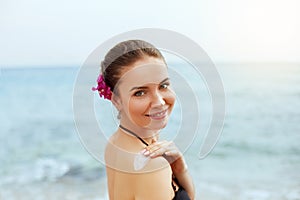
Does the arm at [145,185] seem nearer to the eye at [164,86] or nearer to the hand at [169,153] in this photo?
the hand at [169,153]

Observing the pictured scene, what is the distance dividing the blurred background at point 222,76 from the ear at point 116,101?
94.1 inches

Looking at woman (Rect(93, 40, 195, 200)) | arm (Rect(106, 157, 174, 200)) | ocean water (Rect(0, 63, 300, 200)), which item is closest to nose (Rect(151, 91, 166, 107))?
woman (Rect(93, 40, 195, 200))

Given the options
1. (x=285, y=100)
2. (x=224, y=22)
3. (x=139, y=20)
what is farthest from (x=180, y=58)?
(x=285, y=100)

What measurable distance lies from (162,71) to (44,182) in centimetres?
301

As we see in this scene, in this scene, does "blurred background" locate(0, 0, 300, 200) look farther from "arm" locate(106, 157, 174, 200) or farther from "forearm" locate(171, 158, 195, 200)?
"arm" locate(106, 157, 174, 200)

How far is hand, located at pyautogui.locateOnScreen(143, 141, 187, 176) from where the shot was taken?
2.88ft

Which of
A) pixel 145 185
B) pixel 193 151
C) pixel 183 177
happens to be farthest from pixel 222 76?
pixel 145 185

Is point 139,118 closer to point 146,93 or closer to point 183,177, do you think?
point 146,93

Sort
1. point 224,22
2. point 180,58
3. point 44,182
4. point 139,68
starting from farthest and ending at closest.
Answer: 1. point 224,22
2. point 44,182
3. point 180,58
4. point 139,68

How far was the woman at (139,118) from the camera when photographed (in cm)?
86

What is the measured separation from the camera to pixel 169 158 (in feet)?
3.00

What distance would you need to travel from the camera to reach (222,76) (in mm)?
3648

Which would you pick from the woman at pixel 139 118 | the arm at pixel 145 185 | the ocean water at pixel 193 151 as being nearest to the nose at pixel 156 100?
the woman at pixel 139 118

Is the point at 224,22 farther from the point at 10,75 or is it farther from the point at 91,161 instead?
the point at 10,75
